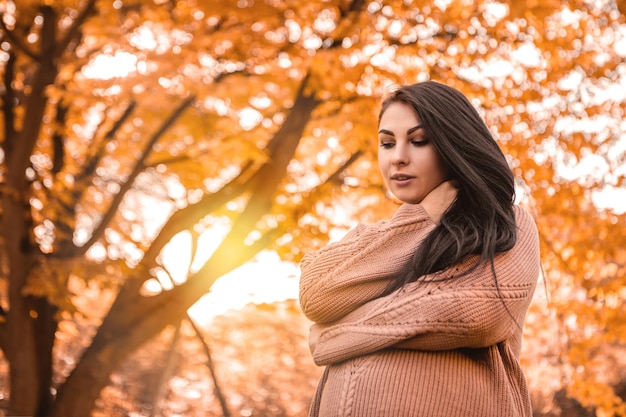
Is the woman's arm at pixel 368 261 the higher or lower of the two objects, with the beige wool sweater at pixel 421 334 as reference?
higher

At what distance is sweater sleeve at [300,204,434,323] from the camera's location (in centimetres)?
189

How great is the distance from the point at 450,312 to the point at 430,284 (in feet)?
0.35

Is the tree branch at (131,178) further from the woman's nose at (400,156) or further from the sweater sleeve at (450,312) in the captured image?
the sweater sleeve at (450,312)

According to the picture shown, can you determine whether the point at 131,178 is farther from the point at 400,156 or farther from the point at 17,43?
the point at 400,156

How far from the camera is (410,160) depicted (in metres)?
1.91

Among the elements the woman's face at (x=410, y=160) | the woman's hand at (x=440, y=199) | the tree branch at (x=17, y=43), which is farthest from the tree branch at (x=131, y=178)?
the woman's hand at (x=440, y=199)

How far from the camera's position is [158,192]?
34.9 feet

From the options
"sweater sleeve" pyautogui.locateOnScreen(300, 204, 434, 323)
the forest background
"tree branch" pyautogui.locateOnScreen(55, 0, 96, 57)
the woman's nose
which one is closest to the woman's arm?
"sweater sleeve" pyautogui.locateOnScreen(300, 204, 434, 323)

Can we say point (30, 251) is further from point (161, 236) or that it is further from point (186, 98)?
point (186, 98)

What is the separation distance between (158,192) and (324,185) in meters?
4.80

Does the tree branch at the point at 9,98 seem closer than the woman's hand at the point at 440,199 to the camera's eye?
No

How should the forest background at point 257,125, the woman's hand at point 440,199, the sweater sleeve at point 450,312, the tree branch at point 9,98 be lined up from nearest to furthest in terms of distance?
1. the sweater sleeve at point 450,312
2. the woman's hand at point 440,199
3. the forest background at point 257,125
4. the tree branch at point 9,98

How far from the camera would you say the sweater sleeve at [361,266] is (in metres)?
1.89

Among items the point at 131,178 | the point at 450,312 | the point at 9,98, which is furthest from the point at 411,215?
the point at 9,98
